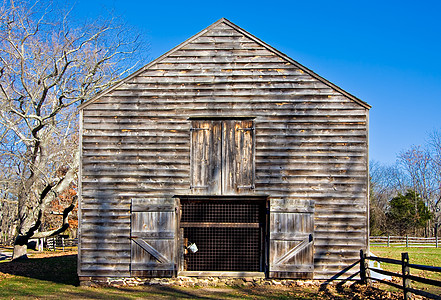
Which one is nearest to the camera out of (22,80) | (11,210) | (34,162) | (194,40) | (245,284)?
(245,284)

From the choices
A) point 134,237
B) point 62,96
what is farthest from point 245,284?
point 62,96

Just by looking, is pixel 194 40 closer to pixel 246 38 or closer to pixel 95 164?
pixel 246 38

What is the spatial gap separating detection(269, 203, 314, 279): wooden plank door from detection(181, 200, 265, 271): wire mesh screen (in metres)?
0.48

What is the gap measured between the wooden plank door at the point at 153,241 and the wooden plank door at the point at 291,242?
2784mm

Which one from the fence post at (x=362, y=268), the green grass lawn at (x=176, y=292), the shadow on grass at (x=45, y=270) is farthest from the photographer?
the shadow on grass at (x=45, y=270)

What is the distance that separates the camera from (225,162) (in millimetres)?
12156

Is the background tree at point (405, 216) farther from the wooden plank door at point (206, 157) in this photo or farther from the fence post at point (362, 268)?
the wooden plank door at point (206, 157)

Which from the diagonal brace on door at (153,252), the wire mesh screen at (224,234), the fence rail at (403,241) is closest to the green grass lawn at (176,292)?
the diagonal brace on door at (153,252)

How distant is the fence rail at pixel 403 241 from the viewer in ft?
114

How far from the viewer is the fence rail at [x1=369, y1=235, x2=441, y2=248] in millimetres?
34719

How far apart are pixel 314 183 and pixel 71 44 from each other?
42.3 feet

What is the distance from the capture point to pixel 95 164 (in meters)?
12.3

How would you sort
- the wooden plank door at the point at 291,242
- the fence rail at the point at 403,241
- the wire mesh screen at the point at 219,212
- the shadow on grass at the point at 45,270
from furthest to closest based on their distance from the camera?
the fence rail at the point at 403,241 < the shadow on grass at the point at 45,270 < the wire mesh screen at the point at 219,212 < the wooden plank door at the point at 291,242

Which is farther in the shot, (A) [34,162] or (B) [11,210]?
(B) [11,210]
